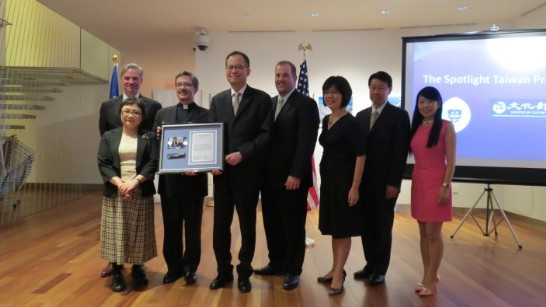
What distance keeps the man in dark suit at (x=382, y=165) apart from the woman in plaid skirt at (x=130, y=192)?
1615mm

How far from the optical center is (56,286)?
288 centimetres

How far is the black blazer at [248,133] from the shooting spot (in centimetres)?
267

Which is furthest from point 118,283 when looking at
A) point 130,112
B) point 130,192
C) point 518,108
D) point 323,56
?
point 323,56

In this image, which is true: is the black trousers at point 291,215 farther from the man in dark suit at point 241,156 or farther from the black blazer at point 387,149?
the black blazer at point 387,149

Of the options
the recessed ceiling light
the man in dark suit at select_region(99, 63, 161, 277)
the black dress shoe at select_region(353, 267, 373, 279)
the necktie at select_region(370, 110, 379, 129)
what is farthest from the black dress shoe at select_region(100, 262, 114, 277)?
the recessed ceiling light

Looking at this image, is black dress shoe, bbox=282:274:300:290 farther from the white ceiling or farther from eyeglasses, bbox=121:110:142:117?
the white ceiling

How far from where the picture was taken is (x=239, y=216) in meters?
2.76

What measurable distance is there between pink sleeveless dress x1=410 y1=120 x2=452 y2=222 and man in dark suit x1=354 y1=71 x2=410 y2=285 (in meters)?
0.16

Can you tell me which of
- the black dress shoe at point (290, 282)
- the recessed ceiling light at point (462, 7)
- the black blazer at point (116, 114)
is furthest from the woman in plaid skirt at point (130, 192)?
the recessed ceiling light at point (462, 7)

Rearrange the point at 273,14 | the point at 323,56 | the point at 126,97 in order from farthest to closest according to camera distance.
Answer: the point at 323,56 < the point at 273,14 < the point at 126,97

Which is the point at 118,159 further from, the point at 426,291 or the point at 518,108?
the point at 518,108

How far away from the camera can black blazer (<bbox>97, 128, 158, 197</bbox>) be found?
2.69 m

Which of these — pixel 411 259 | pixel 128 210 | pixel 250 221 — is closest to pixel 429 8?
pixel 411 259

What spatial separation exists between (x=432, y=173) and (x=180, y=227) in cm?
187
